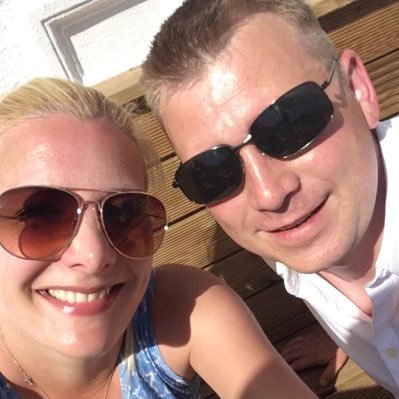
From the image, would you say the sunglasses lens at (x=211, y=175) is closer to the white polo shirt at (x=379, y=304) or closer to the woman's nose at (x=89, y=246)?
the woman's nose at (x=89, y=246)

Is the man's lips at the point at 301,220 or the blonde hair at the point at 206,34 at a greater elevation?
the blonde hair at the point at 206,34

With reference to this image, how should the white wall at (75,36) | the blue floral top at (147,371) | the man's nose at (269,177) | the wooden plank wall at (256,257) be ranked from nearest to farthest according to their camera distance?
the man's nose at (269,177)
the blue floral top at (147,371)
the wooden plank wall at (256,257)
the white wall at (75,36)

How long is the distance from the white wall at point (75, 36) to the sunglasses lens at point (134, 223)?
0.99m

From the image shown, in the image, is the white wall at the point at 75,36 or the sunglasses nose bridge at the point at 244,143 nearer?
the sunglasses nose bridge at the point at 244,143

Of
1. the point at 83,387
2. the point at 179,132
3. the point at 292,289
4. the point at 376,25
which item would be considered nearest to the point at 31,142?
the point at 179,132

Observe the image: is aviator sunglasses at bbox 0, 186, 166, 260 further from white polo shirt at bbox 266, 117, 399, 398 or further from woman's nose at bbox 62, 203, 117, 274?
white polo shirt at bbox 266, 117, 399, 398

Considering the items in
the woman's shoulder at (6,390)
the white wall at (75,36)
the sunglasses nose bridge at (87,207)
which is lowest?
the woman's shoulder at (6,390)

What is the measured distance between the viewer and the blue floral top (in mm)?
1462

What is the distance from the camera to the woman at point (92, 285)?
3.76ft

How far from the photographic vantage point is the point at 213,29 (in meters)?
1.27

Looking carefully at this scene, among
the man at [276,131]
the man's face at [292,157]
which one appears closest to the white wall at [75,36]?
the man at [276,131]

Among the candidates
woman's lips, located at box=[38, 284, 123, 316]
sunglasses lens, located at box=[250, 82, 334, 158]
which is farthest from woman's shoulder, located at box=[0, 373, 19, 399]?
sunglasses lens, located at box=[250, 82, 334, 158]

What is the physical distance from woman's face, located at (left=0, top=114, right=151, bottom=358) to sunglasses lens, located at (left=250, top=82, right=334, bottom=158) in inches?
12.3

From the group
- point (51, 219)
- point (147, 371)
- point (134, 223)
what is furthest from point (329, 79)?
point (147, 371)
